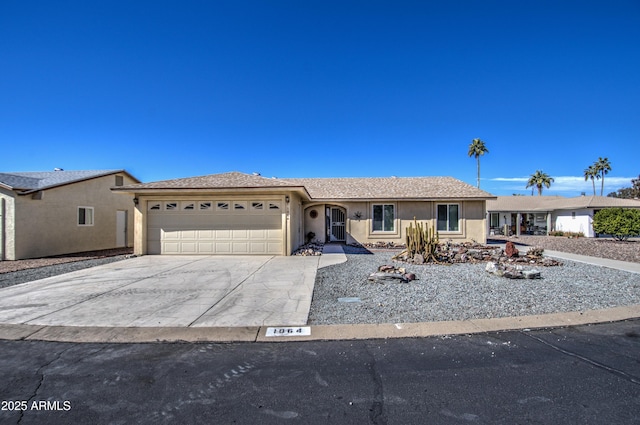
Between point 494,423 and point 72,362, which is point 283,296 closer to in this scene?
point 72,362

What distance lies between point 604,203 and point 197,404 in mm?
33930

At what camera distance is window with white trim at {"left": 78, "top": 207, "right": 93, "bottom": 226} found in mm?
15547

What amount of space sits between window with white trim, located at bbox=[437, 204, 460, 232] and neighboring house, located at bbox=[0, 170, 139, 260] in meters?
17.4

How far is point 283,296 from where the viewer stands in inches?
269

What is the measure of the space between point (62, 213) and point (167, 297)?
1167 cm

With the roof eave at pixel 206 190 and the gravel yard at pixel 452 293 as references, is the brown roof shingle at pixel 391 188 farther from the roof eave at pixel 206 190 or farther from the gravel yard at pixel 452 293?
the gravel yard at pixel 452 293

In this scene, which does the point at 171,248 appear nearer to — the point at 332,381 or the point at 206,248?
the point at 206,248

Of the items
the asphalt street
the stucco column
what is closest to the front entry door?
the stucco column

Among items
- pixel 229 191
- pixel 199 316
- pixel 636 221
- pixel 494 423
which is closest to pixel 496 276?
pixel 494 423

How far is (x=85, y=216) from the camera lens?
15.9 metres

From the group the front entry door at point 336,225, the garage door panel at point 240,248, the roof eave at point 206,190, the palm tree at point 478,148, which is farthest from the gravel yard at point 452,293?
the palm tree at point 478,148

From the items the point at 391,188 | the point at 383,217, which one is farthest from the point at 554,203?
the point at 383,217

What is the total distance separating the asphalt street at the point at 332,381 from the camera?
279 cm

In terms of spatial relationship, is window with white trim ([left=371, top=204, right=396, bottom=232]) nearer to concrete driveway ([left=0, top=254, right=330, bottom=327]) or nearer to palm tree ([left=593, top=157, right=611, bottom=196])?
concrete driveway ([left=0, top=254, right=330, bottom=327])
